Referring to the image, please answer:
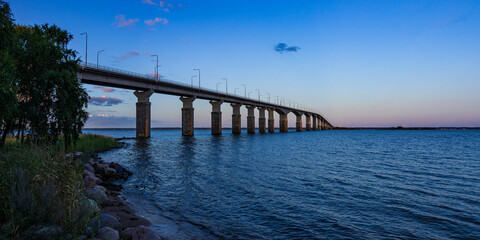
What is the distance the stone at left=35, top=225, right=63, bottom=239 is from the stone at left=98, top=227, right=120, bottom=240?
0.92 meters

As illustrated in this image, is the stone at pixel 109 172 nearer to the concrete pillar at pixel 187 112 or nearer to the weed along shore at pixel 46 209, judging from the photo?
the weed along shore at pixel 46 209

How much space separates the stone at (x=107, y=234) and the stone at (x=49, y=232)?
915 mm

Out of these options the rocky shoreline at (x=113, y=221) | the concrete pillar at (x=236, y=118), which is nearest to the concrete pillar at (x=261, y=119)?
the concrete pillar at (x=236, y=118)

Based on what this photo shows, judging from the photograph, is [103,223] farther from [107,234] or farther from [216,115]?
[216,115]

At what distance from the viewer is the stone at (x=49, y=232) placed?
5586 millimetres

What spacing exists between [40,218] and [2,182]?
1677 mm

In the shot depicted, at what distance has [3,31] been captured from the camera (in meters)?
16.3

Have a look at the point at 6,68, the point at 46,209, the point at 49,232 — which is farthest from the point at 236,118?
the point at 49,232

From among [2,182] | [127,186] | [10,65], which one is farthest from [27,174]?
[10,65]

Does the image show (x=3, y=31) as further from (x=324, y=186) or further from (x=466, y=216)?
(x=466, y=216)

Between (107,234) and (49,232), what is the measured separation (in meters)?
1.27

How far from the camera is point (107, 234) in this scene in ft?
21.4

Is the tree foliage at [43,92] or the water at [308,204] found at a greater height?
the tree foliage at [43,92]

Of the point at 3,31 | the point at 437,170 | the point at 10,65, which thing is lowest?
the point at 437,170
